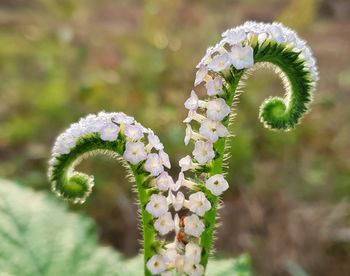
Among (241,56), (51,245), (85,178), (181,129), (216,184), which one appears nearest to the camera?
(241,56)

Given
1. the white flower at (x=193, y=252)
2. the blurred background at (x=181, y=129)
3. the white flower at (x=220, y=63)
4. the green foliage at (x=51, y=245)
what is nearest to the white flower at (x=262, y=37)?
the white flower at (x=220, y=63)

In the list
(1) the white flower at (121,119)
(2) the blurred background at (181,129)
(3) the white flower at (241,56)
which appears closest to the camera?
(3) the white flower at (241,56)

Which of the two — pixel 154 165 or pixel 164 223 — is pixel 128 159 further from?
pixel 164 223

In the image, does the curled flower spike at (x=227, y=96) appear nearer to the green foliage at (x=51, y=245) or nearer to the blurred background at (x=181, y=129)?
the green foliage at (x=51, y=245)

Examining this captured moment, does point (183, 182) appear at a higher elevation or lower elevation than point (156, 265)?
higher

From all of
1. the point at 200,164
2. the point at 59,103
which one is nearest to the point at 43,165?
the point at 59,103

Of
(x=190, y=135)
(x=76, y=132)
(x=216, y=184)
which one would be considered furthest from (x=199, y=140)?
(x=76, y=132)

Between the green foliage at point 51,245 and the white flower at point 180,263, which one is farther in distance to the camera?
the green foliage at point 51,245
